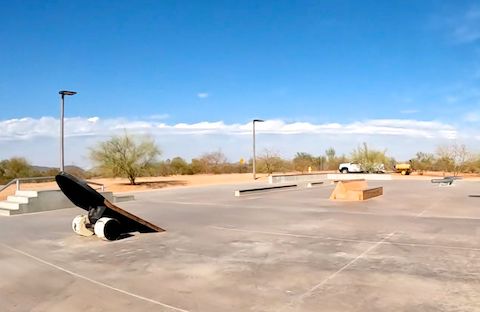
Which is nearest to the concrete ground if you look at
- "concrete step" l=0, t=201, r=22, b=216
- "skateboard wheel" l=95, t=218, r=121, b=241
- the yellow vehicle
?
"skateboard wheel" l=95, t=218, r=121, b=241

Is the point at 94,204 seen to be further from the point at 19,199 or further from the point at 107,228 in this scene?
the point at 19,199

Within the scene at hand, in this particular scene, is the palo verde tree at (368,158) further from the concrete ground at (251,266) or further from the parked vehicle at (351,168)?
the concrete ground at (251,266)

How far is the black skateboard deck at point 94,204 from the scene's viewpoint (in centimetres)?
875

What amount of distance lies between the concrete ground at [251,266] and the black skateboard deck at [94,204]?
296 mm

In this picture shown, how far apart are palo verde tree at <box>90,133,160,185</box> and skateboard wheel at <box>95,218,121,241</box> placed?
2514 cm

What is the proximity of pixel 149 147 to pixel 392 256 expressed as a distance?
30.0m

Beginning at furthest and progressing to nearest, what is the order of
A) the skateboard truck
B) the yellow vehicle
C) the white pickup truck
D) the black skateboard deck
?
1. the white pickup truck
2. the yellow vehicle
3. the black skateboard deck
4. the skateboard truck

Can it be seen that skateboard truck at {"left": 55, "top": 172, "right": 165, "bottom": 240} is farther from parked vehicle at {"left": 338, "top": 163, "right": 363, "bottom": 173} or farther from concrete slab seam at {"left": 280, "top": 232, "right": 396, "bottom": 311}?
parked vehicle at {"left": 338, "top": 163, "right": 363, "bottom": 173}

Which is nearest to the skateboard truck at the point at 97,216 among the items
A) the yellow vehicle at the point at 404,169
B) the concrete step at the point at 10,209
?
the concrete step at the point at 10,209

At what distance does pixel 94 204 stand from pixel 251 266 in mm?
4548

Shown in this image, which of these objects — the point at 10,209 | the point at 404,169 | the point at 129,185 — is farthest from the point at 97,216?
the point at 404,169

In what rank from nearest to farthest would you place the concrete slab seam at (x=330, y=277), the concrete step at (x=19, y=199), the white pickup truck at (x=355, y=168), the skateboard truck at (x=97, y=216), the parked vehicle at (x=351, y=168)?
the concrete slab seam at (x=330, y=277)
the skateboard truck at (x=97, y=216)
the concrete step at (x=19, y=199)
the white pickup truck at (x=355, y=168)
the parked vehicle at (x=351, y=168)

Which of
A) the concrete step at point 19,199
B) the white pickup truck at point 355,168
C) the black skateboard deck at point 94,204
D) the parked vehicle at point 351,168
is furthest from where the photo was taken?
the parked vehicle at point 351,168

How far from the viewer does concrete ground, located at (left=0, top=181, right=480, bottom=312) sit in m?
4.77
